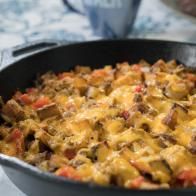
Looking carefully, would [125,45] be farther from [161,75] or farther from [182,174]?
A: [182,174]

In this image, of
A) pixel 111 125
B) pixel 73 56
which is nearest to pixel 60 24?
pixel 73 56

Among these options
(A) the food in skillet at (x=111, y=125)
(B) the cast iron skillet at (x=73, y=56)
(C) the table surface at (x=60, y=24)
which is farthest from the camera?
(C) the table surface at (x=60, y=24)

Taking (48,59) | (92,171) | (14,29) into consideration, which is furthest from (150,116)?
(14,29)

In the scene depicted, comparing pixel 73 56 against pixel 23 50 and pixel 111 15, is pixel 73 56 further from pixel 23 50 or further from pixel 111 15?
pixel 111 15

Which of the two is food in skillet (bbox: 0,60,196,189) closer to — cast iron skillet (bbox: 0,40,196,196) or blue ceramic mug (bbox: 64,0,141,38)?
cast iron skillet (bbox: 0,40,196,196)

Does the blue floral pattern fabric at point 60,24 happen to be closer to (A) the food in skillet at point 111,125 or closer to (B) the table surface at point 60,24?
(B) the table surface at point 60,24

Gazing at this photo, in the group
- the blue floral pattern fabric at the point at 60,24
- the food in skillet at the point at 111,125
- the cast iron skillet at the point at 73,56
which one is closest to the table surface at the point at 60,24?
the blue floral pattern fabric at the point at 60,24

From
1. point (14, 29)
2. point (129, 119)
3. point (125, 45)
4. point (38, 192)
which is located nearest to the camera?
point (38, 192)
